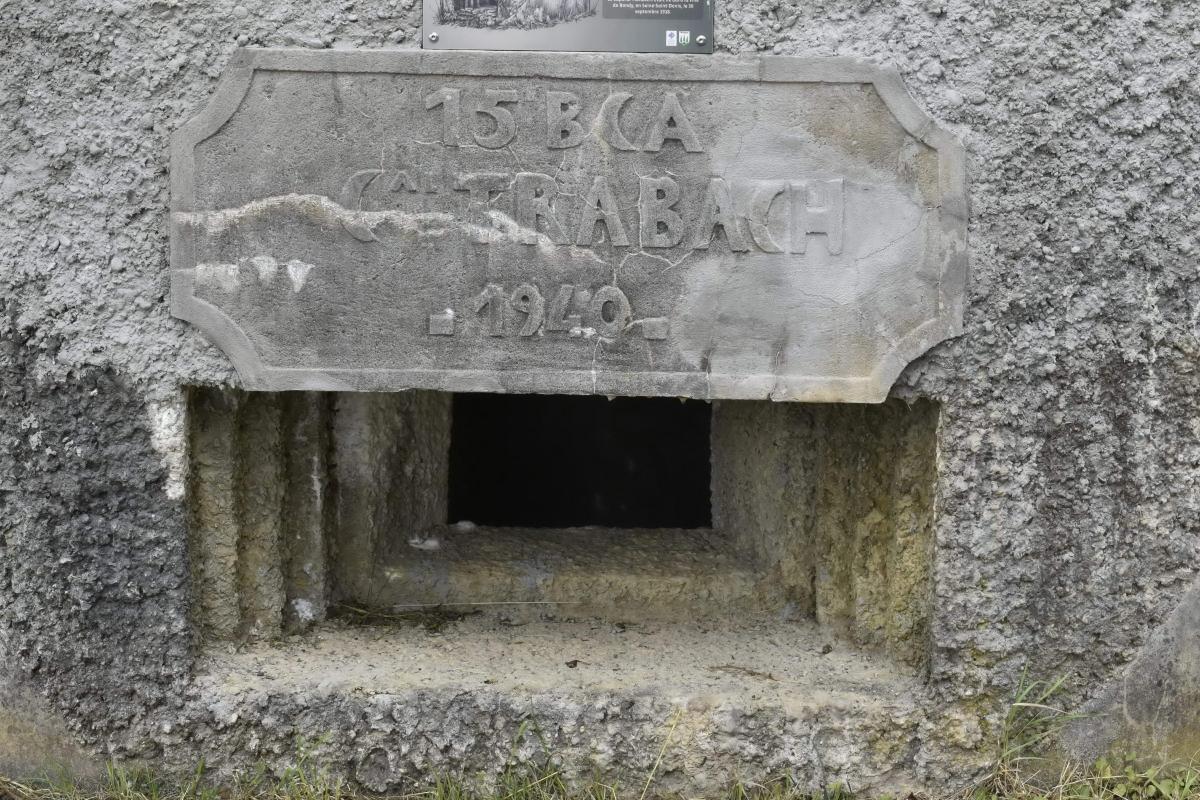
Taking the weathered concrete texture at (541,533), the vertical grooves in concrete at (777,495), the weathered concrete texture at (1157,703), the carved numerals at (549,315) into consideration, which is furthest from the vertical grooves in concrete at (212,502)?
the weathered concrete texture at (1157,703)

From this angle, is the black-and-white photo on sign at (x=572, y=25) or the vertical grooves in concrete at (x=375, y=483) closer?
the black-and-white photo on sign at (x=572, y=25)

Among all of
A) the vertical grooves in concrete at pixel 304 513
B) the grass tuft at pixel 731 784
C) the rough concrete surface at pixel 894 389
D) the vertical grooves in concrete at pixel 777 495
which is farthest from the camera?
the vertical grooves in concrete at pixel 777 495

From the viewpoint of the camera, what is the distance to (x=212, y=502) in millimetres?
1833

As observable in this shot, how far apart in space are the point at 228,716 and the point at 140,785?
206 millimetres

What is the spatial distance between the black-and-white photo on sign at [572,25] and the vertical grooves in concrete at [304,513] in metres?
0.78

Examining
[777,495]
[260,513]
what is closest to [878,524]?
[777,495]

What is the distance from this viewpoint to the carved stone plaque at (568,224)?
169 cm

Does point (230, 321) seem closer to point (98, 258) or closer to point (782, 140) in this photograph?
point (98, 258)

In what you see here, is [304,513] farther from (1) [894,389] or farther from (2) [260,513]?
(1) [894,389]

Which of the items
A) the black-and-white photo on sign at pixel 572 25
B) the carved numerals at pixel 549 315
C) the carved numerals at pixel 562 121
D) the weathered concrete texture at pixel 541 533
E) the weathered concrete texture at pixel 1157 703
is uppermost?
the black-and-white photo on sign at pixel 572 25

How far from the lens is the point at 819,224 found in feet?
5.64

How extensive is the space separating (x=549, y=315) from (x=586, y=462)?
1.65 metres

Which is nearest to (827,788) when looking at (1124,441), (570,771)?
(570,771)

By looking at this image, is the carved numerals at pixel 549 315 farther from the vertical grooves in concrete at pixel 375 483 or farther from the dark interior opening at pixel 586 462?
the dark interior opening at pixel 586 462
